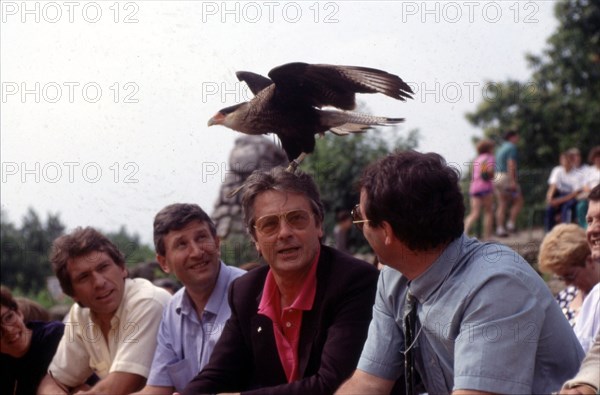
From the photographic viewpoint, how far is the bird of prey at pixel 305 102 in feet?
11.1

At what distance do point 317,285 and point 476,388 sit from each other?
3.70 ft

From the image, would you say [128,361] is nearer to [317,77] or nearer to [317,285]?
[317,285]

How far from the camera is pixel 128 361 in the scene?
14.7 feet

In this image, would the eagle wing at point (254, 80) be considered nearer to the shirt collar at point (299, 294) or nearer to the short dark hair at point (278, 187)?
the short dark hair at point (278, 187)

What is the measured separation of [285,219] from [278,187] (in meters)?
0.14

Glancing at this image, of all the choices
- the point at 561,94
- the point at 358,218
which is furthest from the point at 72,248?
the point at 561,94

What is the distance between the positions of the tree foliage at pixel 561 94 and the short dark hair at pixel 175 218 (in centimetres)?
1349

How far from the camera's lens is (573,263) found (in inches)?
188

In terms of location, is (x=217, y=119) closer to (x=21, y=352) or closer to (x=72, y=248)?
(x=72, y=248)

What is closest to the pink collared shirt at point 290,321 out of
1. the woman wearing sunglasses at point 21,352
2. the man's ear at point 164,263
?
the man's ear at point 164,263

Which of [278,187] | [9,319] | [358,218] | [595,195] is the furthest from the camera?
[9,319]

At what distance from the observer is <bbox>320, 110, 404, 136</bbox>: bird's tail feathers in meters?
3.58

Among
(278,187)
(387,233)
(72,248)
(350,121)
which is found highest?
(350,121)

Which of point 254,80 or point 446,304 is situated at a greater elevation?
point 254,80
